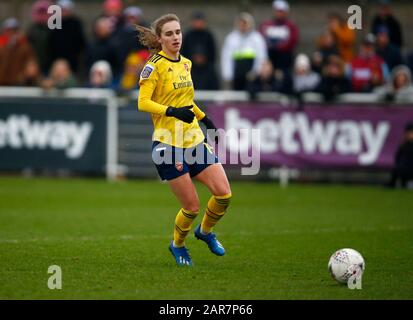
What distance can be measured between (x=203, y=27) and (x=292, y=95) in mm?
2771

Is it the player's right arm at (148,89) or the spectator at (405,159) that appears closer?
the player's right arm at (148,89)

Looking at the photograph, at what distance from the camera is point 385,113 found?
1948 cm

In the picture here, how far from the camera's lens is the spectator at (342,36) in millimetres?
21438

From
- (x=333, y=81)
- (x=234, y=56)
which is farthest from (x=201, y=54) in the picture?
(x=333, y=81)

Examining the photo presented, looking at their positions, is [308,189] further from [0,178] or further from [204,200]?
[0,178]

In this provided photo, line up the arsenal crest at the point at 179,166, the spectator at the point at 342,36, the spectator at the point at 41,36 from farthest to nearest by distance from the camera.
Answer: the spectator at the point at 41,36
the spectator at the point at 342,36
the arsenal crest at the point at 179,166

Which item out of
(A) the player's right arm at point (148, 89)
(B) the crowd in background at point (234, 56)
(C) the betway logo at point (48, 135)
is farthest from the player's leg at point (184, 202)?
(C) the betway logo at point (48, 135)

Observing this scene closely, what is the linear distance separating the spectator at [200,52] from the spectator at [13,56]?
3647 millimetres

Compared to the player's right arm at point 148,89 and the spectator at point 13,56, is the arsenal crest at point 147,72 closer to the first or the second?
the player's right arm at point 148,89

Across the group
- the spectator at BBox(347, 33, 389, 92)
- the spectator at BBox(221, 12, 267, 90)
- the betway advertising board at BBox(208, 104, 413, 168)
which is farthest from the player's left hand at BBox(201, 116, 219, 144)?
the spectator at BBox(347, 33, 389, 92)

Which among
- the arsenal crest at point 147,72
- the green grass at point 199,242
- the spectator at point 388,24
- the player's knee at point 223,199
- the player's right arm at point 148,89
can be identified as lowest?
the green grass at point 199,242

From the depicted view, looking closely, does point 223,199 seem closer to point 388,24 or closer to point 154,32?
point 154,32

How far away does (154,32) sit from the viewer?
33.8ft

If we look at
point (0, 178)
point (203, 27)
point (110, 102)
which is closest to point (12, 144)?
point (0, 178)
